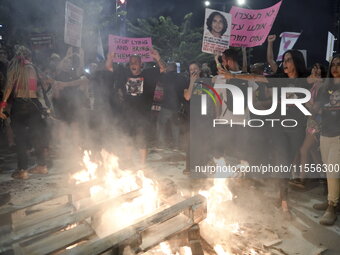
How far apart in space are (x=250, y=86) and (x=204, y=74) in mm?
3522

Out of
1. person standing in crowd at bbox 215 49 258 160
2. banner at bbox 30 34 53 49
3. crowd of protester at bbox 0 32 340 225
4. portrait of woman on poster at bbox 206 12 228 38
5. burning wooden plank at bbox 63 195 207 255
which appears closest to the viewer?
burning wooden plank at bbox 63 195 207 255

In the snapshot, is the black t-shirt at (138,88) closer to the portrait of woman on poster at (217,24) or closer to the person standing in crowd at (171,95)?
the person standing in crowd at (171,95)

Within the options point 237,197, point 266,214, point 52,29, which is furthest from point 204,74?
point 52,29

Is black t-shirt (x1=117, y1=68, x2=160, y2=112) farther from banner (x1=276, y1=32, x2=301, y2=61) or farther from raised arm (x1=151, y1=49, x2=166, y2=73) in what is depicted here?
banner (x1=276, y1=32, x2=301, y2=61)

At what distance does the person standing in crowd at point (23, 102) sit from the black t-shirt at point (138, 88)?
1800 mm

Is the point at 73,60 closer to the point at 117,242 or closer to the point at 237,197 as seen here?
the point at 237,197

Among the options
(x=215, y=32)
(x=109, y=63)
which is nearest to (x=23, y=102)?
(x=109, y=63)

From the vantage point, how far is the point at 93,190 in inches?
172

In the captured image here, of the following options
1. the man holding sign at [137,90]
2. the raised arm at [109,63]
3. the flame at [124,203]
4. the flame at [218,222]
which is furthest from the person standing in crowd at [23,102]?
the flame at [218,222]

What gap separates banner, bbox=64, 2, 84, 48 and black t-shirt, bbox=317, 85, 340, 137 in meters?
7.55

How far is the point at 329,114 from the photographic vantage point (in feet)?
12.6

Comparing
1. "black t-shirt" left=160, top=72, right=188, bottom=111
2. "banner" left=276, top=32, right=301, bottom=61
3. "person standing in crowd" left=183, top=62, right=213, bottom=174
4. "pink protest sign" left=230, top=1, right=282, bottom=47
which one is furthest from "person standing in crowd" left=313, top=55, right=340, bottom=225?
"banner" left=276, top=32, right=301, bottom=61

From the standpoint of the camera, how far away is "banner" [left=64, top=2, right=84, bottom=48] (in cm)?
863

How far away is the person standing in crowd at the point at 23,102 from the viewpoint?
5489 mm
